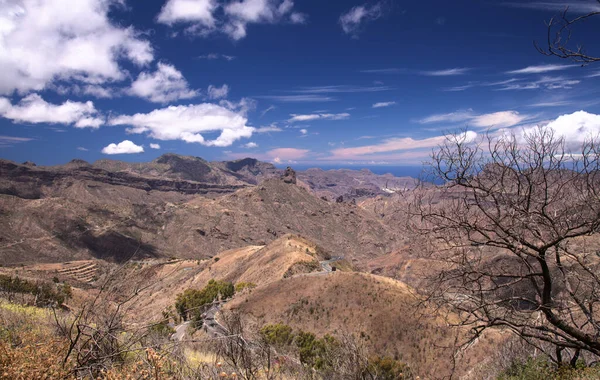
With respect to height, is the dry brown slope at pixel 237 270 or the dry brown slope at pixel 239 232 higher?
the dry brown slope at pixel 237 270

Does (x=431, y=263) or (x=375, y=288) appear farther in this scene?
(x=375, y=288)

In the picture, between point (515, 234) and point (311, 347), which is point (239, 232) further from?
point (515, 234)

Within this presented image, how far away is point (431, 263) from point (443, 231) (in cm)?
93

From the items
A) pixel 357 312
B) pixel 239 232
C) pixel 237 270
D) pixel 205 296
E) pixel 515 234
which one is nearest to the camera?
pixel 515 234

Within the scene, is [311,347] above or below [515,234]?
below

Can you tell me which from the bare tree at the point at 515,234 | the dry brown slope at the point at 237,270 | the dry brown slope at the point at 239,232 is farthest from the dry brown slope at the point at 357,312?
the dry brown slope at the point at 239,232

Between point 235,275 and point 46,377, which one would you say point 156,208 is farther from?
point 46,377

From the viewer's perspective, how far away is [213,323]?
36.9 metres

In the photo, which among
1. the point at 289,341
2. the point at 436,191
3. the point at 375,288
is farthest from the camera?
the point at 375,288

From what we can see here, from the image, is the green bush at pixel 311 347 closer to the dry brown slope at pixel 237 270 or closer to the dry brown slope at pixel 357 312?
the dry brown slope at pixel 357 312

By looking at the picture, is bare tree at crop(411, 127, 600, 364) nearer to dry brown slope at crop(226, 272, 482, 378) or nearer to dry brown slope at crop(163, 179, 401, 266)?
dry brown slope at crop(226, 272, 482, 378)

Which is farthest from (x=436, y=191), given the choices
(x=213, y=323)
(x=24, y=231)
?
(x=24, y=231)

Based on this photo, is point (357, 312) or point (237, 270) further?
point (237, 270)


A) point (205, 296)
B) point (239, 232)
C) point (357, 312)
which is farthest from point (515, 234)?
point (239, 232)
